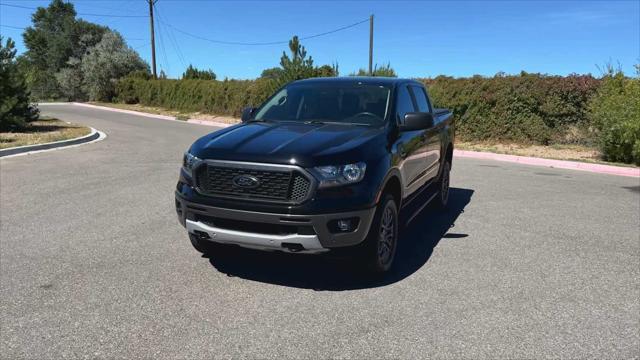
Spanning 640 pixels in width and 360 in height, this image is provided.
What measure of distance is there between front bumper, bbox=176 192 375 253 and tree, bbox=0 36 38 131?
50.1 feet

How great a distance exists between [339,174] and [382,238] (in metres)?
0.88

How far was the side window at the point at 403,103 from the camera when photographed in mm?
5223

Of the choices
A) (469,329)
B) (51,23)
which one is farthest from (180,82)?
(51,23)

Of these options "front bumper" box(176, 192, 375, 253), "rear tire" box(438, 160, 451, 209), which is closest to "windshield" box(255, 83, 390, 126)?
"front bumper" box(176, 192, 375, 253)

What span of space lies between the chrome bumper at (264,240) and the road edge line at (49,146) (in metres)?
10.3

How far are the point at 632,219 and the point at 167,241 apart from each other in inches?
249

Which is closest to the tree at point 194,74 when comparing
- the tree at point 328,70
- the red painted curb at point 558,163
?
the tree at point 328,70

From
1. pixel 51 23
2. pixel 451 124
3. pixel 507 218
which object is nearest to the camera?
pixel 507 218

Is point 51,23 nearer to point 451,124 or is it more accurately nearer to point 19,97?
point 19,97

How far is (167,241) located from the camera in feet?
18.4

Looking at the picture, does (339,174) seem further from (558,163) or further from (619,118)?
(619,118)

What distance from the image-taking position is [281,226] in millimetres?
3857

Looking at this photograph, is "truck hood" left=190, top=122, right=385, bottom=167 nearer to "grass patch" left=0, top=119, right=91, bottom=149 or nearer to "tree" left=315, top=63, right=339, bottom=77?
"grass patch" left=0, top=119, right=91, bottom=149

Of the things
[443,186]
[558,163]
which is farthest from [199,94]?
[443,186]
